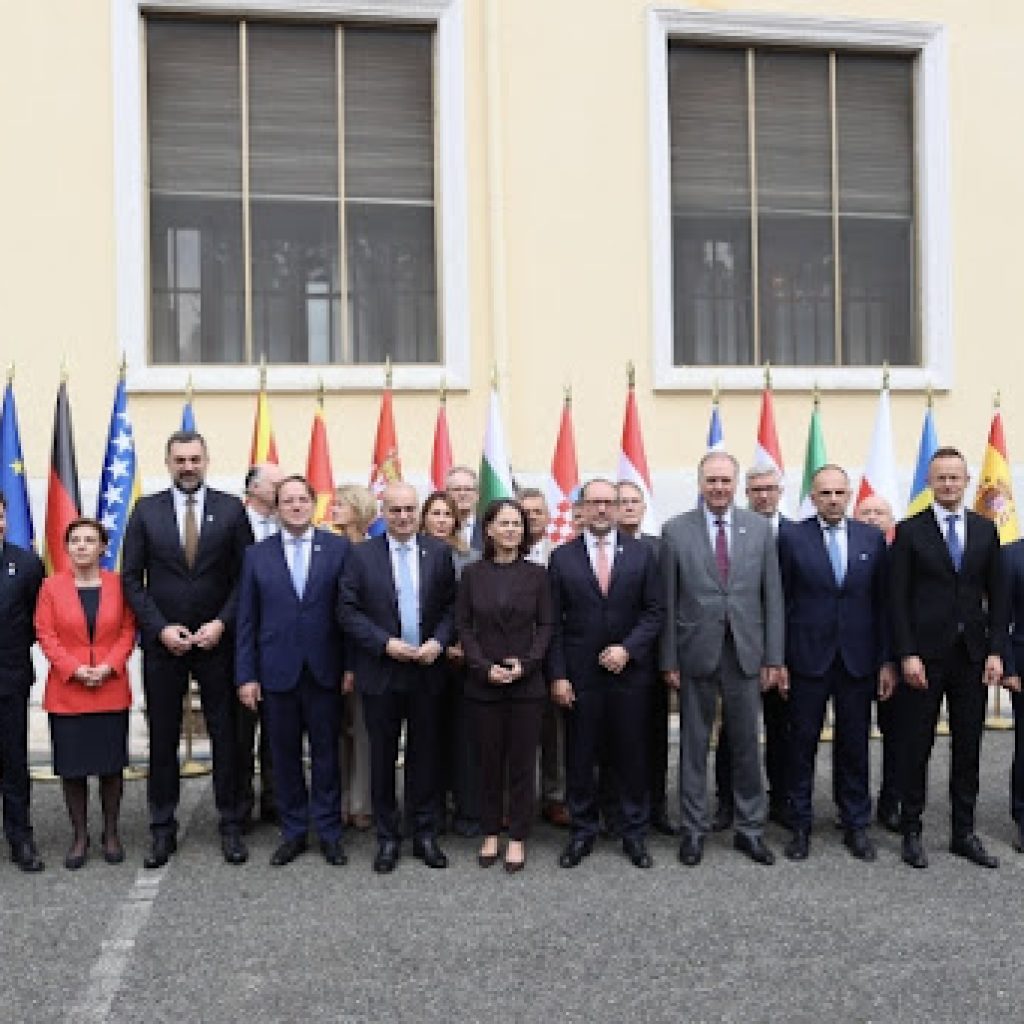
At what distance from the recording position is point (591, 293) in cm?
925

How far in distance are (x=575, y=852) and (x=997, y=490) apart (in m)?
4.66

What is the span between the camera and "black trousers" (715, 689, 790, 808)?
5883 millimetres

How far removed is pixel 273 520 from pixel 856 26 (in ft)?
21.3

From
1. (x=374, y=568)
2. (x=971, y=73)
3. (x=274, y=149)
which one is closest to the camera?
(x=374, y=568)

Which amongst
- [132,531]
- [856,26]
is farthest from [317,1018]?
[856,26]

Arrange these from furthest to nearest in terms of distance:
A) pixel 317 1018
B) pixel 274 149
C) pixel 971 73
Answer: pixel 971 73, pixel 274 149, pixel 317 1018

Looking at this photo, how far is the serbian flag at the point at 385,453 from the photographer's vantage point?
322 inches

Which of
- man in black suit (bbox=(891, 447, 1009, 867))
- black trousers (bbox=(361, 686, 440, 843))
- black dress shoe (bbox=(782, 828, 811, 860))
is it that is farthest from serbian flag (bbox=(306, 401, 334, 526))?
man in black suit (bbox=(891, 447, 1009, 867))

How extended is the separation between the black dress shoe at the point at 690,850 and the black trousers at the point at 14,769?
9.28 feet

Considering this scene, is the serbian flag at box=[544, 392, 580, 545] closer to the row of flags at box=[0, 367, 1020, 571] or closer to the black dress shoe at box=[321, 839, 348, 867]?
the row of flags at box=[0, 367, 1020, 571]

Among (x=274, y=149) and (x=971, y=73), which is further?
(x=971, y=73)

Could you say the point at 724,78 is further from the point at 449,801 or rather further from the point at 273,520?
the point at 449,801

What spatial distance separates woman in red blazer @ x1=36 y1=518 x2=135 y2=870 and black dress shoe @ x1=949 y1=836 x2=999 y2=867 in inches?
144

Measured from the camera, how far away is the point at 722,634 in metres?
5.35
